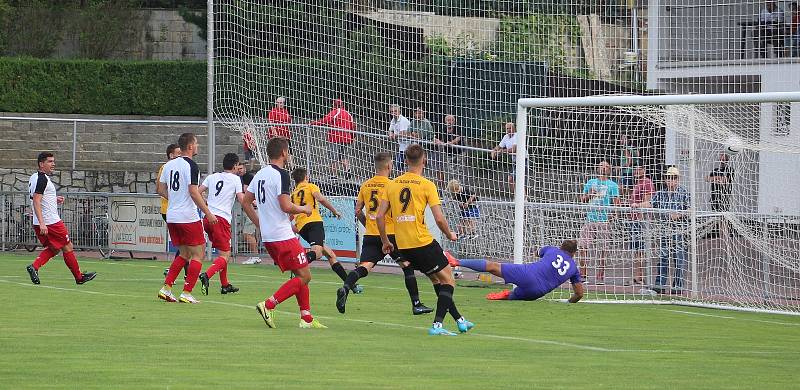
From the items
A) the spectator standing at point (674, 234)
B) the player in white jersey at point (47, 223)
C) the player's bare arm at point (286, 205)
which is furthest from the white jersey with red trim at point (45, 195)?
the spectator standing at point (674, 234)

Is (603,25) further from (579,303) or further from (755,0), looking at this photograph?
(579,303)

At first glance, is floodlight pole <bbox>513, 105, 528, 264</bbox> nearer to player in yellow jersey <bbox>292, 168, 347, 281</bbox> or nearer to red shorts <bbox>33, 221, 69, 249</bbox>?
player in yellow jersey <bbox>292, 168, 347, 281</bbox>

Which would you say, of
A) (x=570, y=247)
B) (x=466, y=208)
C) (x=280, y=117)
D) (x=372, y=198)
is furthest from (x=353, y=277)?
(x=280, y=117)

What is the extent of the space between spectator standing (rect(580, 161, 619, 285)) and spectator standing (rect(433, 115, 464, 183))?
322 cm

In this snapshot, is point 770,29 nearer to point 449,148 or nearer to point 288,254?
point 449,148

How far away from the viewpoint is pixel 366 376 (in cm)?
968

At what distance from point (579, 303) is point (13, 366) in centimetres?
939

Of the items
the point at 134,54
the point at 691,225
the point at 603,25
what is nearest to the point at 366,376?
the point at 691,225

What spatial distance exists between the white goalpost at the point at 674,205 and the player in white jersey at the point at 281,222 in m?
5.61

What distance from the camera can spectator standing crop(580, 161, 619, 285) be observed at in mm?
18938

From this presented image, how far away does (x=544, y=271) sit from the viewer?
56.4 ft

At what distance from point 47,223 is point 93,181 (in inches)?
423

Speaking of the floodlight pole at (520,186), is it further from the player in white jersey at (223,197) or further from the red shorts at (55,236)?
the red shorts at (55,236)

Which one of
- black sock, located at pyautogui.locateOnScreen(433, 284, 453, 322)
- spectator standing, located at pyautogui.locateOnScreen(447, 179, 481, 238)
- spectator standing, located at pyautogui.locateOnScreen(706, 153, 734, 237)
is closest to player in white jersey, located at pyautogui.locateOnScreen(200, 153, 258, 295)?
spectator standing, located at pyautogui.locateOnScreen(447, 179, 481, 238)
